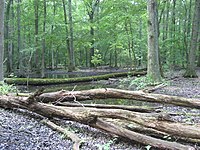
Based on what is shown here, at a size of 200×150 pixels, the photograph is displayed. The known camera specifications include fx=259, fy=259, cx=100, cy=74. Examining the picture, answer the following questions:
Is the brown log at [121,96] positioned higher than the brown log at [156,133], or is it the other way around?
the brown log at [121,96]

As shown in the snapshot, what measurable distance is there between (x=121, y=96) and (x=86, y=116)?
51.4 inches

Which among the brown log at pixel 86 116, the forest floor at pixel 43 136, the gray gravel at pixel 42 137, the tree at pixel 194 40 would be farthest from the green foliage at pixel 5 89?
the tree at pixel 194 40

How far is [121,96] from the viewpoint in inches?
237

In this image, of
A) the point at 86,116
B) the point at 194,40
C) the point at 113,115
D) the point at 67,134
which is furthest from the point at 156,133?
the point at 194,40

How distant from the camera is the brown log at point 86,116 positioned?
3.94m

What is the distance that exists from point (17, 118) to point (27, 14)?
2262cm

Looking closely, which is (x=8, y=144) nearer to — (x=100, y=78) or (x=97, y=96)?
(x=97, y=96)

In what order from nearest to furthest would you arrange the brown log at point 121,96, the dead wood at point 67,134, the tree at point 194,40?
the dead wood at point 67,134, the brown log at point 121,96, the tree at point 194,40

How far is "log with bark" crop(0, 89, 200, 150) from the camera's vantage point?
13.3 ft

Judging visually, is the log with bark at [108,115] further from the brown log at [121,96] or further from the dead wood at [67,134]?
the dead wood at [67,134]

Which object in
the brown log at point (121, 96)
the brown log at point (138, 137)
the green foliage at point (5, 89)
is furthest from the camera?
the green foliage at point (5, 89)

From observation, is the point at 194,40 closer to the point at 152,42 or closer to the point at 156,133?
the point at 152,42

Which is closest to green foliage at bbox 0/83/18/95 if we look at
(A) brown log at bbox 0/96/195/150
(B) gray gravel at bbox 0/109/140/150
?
(A) brown log at bbox 0/96/195/150

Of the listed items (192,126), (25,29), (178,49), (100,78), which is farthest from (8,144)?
(25,29)
